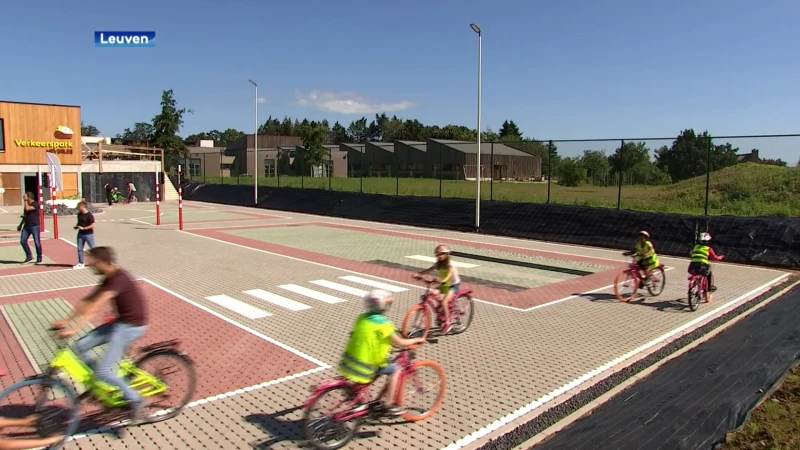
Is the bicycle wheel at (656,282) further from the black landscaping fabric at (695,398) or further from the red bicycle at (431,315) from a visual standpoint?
the red bicycle at (431,315)

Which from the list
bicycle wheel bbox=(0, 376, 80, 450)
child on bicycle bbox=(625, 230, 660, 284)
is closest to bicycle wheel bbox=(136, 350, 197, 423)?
bicycle wheel bbox=(0, 376, 80, 450)

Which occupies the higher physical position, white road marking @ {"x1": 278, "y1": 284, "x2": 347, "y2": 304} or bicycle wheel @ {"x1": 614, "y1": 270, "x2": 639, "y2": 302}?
bicycle wheel @ {"x1": 614, "y1": 270, "x2": 639, "y2": 302}

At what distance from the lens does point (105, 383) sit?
525 centimetres

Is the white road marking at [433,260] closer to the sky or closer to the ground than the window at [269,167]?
closer to the ground

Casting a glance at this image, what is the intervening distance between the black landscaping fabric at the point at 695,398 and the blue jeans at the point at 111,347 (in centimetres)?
397

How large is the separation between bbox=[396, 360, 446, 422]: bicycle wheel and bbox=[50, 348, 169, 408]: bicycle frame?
2426mm

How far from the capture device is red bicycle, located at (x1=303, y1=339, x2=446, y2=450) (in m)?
5.03

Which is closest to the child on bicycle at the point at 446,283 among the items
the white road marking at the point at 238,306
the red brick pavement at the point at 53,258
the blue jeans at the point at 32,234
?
the white road marking at the point at 238,306

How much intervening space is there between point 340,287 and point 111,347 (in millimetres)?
7075

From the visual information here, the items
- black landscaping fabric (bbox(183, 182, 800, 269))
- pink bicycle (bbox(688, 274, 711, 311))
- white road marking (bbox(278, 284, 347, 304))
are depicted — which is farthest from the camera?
black landscaping fabric (bbox(183, 182, 800, 269))

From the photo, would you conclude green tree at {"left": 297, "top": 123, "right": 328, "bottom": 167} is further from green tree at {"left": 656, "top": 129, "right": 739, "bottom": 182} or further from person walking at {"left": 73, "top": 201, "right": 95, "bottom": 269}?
person walking at {"left": 73, "top": 201, "right": 95, "bottom": 269}

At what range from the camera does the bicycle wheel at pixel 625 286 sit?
37.4ft

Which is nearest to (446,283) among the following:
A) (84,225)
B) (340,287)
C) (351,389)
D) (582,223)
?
(351,389)

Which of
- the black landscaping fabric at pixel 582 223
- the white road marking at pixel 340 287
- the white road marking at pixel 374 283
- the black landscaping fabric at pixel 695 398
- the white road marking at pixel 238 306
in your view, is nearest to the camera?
the black landscaping fabric at pixel 695 398
